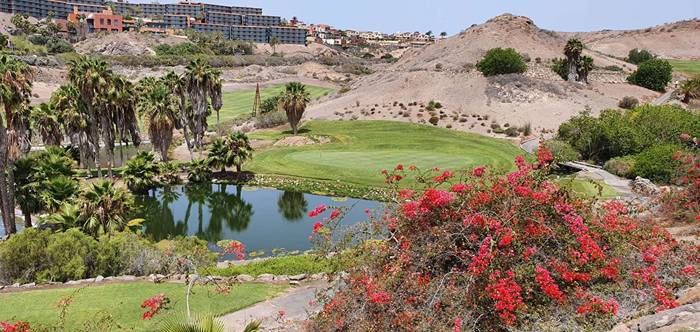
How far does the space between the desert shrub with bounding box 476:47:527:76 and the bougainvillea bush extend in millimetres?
69163

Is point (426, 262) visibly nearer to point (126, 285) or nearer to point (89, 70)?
point (126, 285)

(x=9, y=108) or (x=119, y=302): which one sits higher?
(x=9, y=108)

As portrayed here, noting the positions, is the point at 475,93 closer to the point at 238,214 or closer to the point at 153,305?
the point at 238,214

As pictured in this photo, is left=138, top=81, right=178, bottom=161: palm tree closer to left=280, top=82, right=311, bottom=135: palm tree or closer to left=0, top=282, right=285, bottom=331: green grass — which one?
left=280, top=82, right=311, bottom=135: palm tree

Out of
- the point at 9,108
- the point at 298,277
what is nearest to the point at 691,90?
the point at 298,277

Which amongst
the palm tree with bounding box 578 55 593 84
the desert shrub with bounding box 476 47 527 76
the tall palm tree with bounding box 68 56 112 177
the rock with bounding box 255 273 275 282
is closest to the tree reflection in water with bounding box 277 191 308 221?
the tall palm tree with bounding box 68 56 112 177

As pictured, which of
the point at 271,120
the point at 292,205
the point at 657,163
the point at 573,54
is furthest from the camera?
the point at 573,54

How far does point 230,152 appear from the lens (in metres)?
42.8

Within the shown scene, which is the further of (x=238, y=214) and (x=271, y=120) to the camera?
(x=271, y=120)

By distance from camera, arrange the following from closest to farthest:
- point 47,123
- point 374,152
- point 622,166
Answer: point 47,123, point 622,166, point 374,152

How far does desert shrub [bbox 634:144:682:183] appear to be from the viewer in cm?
3581

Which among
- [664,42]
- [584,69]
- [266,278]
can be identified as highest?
[664,42]

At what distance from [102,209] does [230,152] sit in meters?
→ 18.5

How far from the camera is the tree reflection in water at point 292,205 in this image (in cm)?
3606
